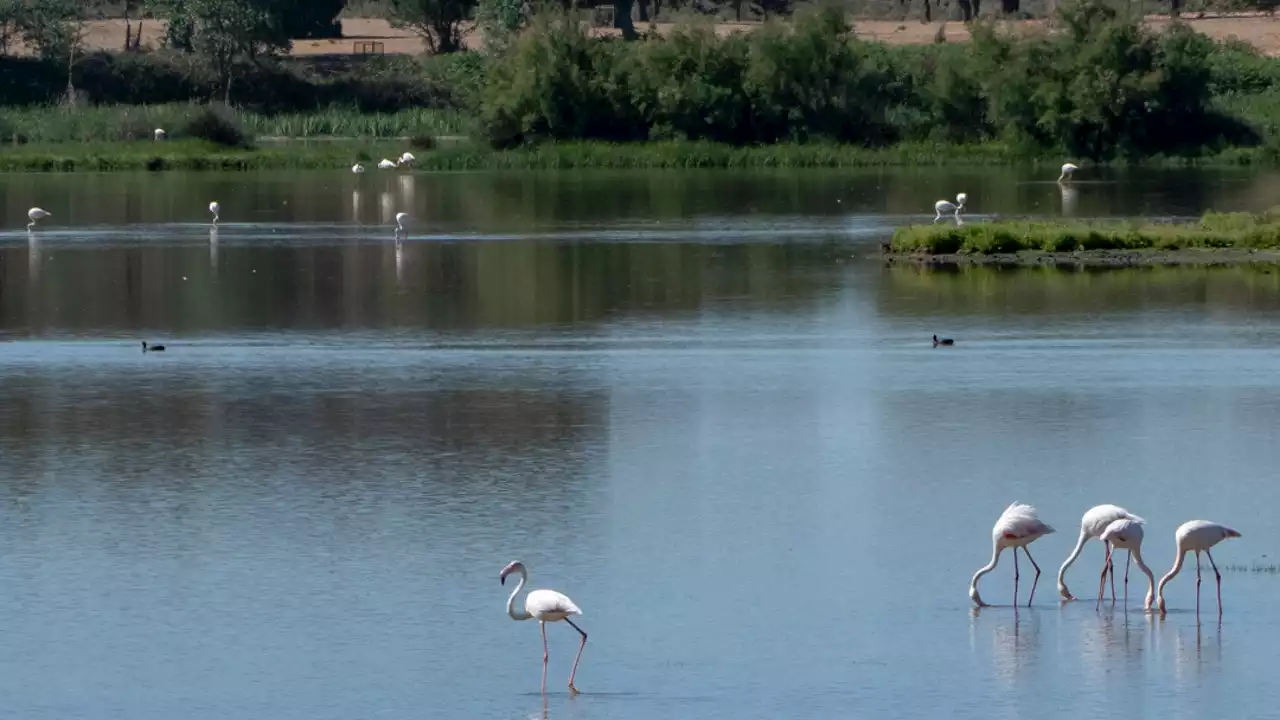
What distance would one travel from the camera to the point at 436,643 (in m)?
13.4

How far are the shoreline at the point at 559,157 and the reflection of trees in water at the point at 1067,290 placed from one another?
112 feet

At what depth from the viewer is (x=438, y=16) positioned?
96000mm

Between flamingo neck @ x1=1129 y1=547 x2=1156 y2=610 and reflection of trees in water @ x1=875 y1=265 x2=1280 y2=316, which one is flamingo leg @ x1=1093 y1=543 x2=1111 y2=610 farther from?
reflection of trees in water @ x1=875 y1=265 x2=1280 y2=316

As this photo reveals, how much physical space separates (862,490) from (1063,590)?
386 centimetres

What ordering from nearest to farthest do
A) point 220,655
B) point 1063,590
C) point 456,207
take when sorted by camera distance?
point 220,655, point 1063,590, point 456,207

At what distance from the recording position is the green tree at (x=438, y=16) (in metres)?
95.5

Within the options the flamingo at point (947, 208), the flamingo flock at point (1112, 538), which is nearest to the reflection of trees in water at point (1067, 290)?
the flamingo at point (947, 208)

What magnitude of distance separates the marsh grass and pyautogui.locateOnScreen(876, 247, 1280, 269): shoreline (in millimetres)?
40630

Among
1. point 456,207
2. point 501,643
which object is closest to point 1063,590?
point 501,643

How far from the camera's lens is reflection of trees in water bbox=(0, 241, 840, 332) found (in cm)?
3080

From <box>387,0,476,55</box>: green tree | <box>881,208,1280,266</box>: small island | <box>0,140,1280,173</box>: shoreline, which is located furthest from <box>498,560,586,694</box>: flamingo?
<box>387,0,476,55</box>: green tree

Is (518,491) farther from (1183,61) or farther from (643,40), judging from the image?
(643,40)

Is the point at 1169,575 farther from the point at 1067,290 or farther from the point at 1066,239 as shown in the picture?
the point at 1066,239

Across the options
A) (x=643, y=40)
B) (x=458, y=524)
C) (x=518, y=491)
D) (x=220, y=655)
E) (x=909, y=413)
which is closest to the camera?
(x=220, y=655)
